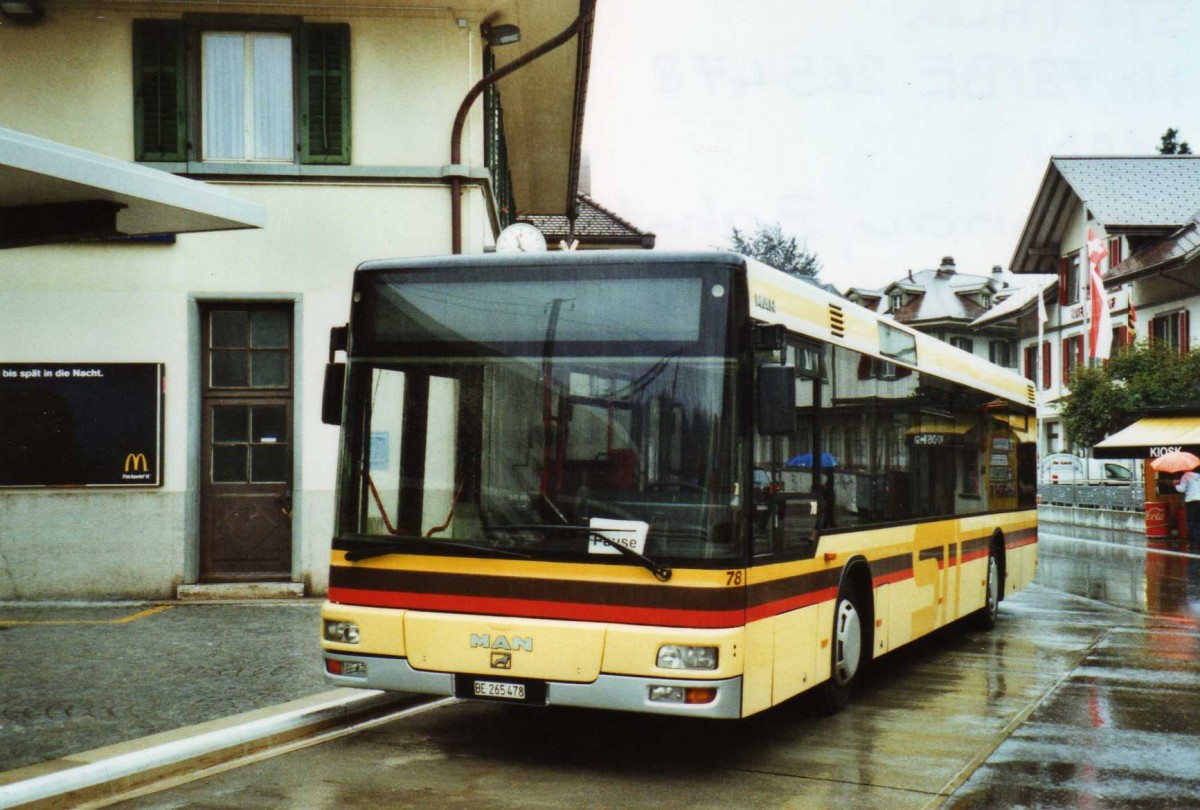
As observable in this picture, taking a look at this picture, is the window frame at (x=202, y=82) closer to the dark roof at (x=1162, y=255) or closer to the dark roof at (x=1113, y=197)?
the dark roof at (x=1162, y=255)

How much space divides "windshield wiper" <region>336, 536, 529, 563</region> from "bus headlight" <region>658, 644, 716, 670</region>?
91cm

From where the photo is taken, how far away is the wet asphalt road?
6512mm

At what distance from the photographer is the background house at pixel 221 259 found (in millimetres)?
13789

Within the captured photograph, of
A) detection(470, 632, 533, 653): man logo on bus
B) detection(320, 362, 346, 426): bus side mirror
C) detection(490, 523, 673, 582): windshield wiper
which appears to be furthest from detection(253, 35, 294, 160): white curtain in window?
detection(470, 632, 533, 653): man logo on bus

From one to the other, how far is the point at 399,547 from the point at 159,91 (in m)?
8.79

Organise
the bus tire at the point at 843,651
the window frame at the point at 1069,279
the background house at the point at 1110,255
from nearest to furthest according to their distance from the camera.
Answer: the bus tire at the point at 843,651, the background house at the point at 1110,255, the window frame at the point at 1069,279

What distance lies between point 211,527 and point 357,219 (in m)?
3.56

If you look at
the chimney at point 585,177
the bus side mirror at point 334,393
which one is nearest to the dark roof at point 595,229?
the chimney at point 585,177

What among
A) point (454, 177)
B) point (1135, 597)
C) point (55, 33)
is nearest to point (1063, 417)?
point (1135, 597)

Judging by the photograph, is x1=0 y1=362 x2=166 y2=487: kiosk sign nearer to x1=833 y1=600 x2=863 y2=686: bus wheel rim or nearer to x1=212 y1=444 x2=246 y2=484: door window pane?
x1=212 y1=444 x2=246 y2=484: door window pane

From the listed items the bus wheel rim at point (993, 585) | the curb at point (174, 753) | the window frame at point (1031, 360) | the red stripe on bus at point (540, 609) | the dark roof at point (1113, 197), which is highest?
the dark roof at point (1113, 197)

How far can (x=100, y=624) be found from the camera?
468 inches

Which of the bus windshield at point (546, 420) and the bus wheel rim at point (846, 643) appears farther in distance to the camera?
the bus wheel rim at point (846, 643)

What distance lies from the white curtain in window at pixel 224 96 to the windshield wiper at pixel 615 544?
8.86 m
